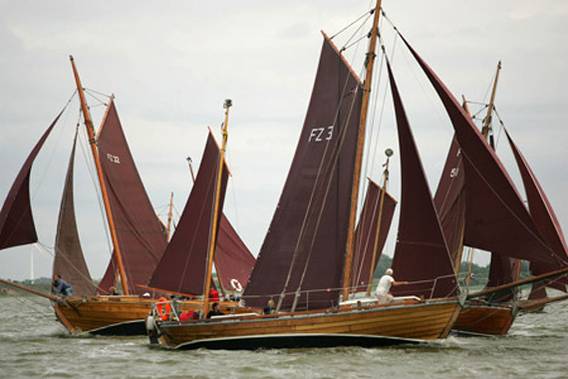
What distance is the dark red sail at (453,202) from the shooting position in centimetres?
4153

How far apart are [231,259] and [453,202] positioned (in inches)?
519

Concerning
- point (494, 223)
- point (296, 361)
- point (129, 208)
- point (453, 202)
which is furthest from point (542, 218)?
point (129, 208)

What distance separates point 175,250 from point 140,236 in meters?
7.88

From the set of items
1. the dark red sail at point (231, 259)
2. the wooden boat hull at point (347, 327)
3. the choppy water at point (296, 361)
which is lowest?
the choppy water at point (296, 361)

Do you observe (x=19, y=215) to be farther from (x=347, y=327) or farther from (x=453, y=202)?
(x=453, y=202)

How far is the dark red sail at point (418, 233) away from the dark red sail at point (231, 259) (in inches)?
648

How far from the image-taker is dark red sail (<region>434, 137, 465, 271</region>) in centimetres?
4153

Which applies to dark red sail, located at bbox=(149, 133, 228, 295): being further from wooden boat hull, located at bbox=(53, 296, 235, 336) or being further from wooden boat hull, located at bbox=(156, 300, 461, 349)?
wooden boat hull, located at bbox=(156, 300, 461, 349)

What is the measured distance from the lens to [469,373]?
28094mm

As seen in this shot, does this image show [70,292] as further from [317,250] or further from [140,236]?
[317,250]

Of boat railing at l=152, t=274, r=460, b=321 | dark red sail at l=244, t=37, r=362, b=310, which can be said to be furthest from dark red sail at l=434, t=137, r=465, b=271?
dark red sail at l=244, t=37, r=362, b=310

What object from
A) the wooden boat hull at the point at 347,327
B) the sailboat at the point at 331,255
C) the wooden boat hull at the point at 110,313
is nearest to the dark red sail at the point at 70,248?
the wooden boat hull at the point at 110,313

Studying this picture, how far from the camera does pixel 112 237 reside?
4616 cm

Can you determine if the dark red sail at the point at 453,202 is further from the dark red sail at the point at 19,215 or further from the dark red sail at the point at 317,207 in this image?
the dark red sail at the point at 19,215
